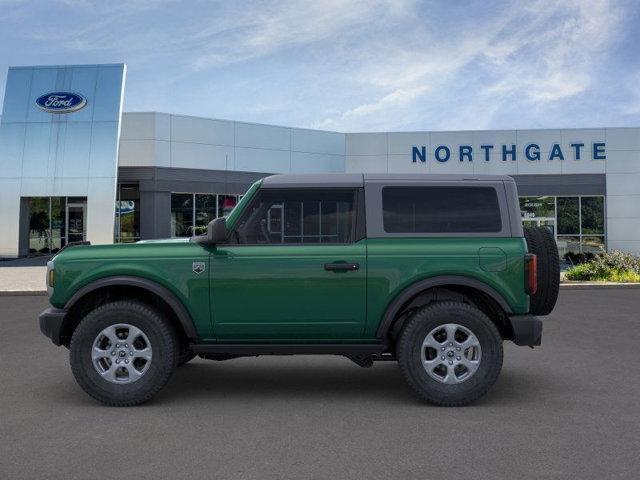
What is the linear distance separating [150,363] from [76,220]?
2783 cm

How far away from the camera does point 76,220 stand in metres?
Answer: 31.8

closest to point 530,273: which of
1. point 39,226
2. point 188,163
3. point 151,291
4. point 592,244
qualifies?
point 151,291

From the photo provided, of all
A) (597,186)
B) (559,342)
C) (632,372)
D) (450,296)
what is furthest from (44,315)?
(597,186)

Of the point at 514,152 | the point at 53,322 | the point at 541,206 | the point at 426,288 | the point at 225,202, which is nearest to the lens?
the point at 426,288

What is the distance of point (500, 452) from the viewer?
4539 mm

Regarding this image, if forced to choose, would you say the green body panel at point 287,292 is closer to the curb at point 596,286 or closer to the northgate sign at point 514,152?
the curb at point 596,286

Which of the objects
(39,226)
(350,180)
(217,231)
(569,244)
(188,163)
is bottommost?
(217,231)

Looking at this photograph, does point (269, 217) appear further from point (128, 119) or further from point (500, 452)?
point (128, 119)

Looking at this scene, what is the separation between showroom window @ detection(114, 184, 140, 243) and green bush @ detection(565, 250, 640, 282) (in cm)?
1977

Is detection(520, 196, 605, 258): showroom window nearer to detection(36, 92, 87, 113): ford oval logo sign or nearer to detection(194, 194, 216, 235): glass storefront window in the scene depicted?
detection(194, 194, 216, 235): glass storefront window

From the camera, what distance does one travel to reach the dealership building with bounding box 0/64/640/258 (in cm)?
3058

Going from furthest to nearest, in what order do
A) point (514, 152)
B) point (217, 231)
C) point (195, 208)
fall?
point (514, 152) → point (195, 208) → point (217, 231)

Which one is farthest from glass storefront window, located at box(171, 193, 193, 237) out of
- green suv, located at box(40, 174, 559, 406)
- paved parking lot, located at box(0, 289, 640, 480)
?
green suv, located at box(40, 174, 559, 406)

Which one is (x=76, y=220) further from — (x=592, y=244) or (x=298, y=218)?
(x=298, y=218)
